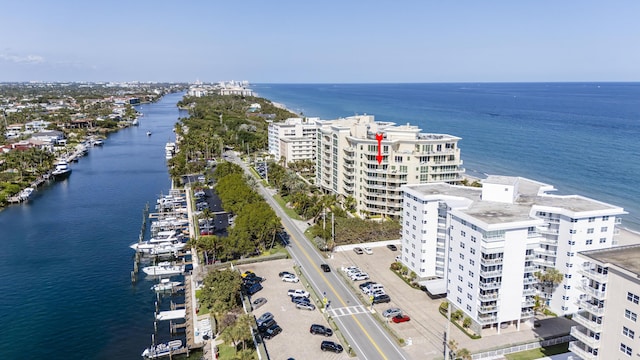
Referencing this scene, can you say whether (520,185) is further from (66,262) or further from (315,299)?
(66,262)

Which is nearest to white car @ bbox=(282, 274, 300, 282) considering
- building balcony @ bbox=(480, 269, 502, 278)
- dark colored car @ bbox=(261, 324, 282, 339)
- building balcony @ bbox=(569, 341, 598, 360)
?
dark colored car @ bbox=(261, 324, 282, 339)

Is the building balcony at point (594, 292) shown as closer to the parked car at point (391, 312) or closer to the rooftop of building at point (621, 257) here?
the rooftop of building at point (621, 257)

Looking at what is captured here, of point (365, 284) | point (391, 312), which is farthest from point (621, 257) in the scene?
point (365, 284)

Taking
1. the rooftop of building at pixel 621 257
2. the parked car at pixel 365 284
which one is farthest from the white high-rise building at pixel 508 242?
the parked car at pixel 365 284

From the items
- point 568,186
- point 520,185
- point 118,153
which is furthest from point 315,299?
point 118,153

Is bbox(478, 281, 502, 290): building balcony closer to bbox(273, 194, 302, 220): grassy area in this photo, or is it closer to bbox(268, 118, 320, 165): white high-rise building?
bbox(273, 194, 302, 220): grassy area

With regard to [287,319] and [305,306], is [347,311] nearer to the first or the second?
[305,306]
